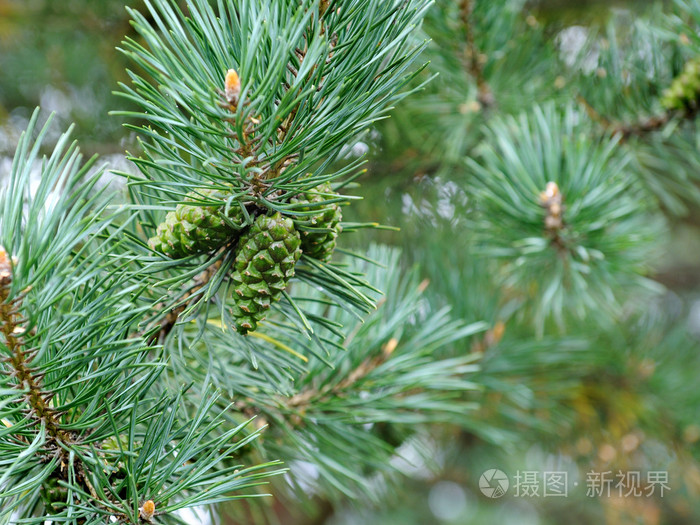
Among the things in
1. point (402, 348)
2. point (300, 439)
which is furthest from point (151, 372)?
point (402, 348)

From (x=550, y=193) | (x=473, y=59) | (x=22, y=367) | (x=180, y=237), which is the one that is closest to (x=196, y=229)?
(x=180, y=237)

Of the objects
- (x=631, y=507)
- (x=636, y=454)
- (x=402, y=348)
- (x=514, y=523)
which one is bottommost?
(x=514, y=523)

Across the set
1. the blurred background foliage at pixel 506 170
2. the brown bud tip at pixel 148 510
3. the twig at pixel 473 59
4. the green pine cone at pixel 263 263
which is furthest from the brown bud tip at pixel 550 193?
the brown bud tip at pixel 148 510

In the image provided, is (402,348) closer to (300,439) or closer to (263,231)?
(300,439)

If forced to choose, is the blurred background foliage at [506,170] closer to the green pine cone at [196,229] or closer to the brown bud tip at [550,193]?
the brown bud tip at [550,193]

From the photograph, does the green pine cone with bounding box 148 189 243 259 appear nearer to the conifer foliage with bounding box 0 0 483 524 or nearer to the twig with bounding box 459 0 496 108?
the conifer foliage with bounding box 0 0 483 524

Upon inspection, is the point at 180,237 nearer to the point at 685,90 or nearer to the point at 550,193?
the point at 550,193

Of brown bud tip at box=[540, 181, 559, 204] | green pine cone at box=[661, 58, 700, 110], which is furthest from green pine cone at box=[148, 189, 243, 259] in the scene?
green pine cone at box=[661, 58, 700, 110]
